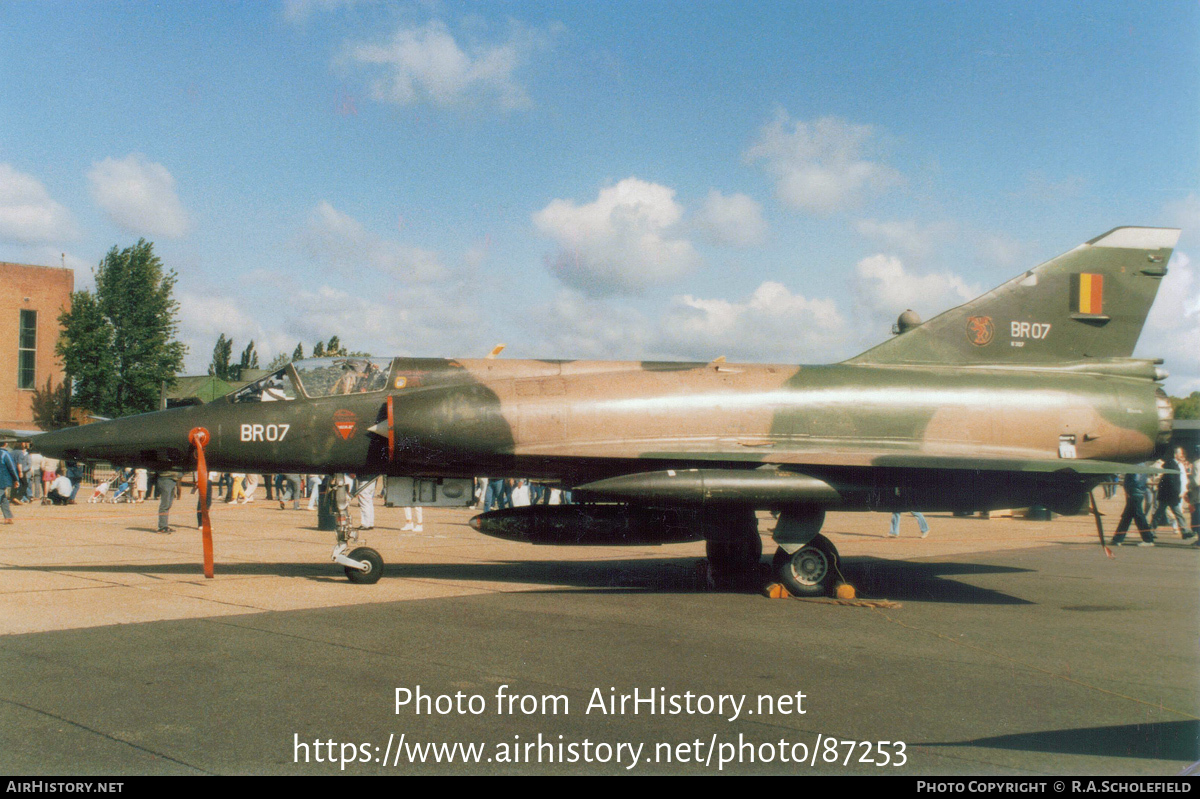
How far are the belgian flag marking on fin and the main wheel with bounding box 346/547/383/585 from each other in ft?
31.4

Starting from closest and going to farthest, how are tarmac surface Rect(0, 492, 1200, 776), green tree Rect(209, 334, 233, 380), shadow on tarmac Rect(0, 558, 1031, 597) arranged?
1. tarmac surface Rect(0, 492, 1200, 776)
2. shadow on tarmac Rect(0, 558, 1031, 597)
3. green tree Rect(209, 334, 233, 380)

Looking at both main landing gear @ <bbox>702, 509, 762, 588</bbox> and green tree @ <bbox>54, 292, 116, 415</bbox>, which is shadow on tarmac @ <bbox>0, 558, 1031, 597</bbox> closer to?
main landing gear @ <bbox>702, 509, 762, 588</bbox>

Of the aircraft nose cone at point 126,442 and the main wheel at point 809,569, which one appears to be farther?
the main wheel at point 809,569

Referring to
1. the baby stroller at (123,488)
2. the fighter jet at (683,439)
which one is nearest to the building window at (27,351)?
the baby stroller at (123,488)

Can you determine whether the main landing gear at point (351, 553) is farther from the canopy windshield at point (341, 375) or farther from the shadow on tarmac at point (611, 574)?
the canopy windshield at point (341, 375)

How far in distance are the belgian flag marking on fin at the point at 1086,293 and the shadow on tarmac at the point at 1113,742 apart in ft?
25.4

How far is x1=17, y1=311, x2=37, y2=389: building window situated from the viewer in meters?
52.1

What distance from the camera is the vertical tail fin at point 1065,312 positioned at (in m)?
11.1

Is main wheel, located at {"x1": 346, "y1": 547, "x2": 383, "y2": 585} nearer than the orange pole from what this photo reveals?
No

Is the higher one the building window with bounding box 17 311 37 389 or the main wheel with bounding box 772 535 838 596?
the building window with bounding box 17 311 37 389

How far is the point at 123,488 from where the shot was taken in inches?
975

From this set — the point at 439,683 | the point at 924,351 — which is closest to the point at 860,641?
the point at 439,683

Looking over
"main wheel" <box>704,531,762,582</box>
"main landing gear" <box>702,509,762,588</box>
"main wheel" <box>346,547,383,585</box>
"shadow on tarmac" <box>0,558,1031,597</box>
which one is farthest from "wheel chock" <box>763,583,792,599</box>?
"main wheel" <box>346,547,383,585</box>
